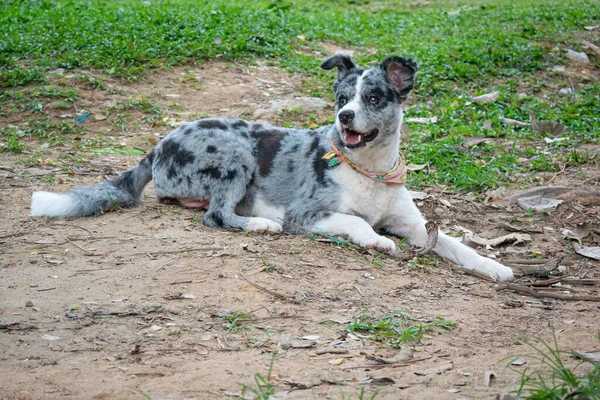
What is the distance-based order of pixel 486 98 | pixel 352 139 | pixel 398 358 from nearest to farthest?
pixel 398 358, pixel 352 139, pixel 486 98

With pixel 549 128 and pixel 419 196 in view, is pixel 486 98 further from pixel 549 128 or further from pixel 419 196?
pixel 419 196

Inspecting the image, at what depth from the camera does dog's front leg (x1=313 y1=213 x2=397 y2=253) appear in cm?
633

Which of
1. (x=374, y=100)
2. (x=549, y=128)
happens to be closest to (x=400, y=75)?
(x=374, y=100)

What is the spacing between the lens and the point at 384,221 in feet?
23.0

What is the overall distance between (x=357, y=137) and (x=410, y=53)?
232 inches

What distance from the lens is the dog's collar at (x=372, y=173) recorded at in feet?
22.3

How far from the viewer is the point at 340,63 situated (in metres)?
7.05

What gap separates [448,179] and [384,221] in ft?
5.49

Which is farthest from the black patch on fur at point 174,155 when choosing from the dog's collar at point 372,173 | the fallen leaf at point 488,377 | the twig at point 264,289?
the fallen leaf at point 488,377

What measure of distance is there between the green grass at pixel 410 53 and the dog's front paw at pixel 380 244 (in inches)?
84.4

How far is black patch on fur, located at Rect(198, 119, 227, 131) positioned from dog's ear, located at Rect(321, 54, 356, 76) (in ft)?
3.67

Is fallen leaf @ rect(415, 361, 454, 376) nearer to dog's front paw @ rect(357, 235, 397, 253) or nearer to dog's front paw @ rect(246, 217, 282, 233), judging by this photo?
dog's front paw @ rect(357, 235, 397, 253)

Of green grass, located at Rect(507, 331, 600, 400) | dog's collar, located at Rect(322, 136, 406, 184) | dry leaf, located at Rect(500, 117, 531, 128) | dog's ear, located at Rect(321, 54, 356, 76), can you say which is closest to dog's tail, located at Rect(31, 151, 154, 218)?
dog's collar, located at Rect(322, 136, 406, 184)

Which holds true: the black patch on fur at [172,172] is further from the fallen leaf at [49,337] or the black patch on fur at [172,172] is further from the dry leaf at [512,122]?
the dry leaf at [512,122]
